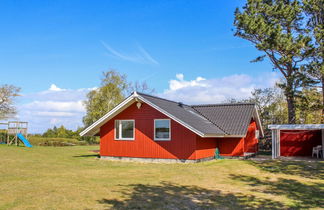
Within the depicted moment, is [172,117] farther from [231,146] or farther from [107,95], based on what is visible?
[107,95]

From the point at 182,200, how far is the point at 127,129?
35.6 ft

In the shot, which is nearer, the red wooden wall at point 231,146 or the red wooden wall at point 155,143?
the red wooden wall at point 155,143

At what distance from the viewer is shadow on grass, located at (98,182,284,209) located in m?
7.18

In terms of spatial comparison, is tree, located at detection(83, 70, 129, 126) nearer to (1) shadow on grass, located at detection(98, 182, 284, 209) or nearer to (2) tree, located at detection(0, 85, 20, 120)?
(2) tree, located at detection(0, 85, 20, 120)

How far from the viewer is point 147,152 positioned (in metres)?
17.2

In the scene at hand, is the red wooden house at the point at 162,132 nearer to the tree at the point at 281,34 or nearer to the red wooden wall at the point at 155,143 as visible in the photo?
the red wooden wall at the point at 155,143

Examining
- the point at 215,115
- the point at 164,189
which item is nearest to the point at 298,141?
the point at 215,115

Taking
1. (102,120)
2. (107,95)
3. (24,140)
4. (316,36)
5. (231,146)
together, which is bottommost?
(24,140)

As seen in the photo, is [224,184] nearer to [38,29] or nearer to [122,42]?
[122,42]

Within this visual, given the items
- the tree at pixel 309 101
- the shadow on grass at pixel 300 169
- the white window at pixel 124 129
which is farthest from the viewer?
the tree at pixel 309 101

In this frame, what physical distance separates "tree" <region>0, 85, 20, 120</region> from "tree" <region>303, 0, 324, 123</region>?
36.5m

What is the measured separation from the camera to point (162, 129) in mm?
17109

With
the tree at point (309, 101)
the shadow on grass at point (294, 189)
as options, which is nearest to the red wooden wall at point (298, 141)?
the tree at point (309, 101)

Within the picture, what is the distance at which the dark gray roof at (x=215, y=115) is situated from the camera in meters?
17.3
